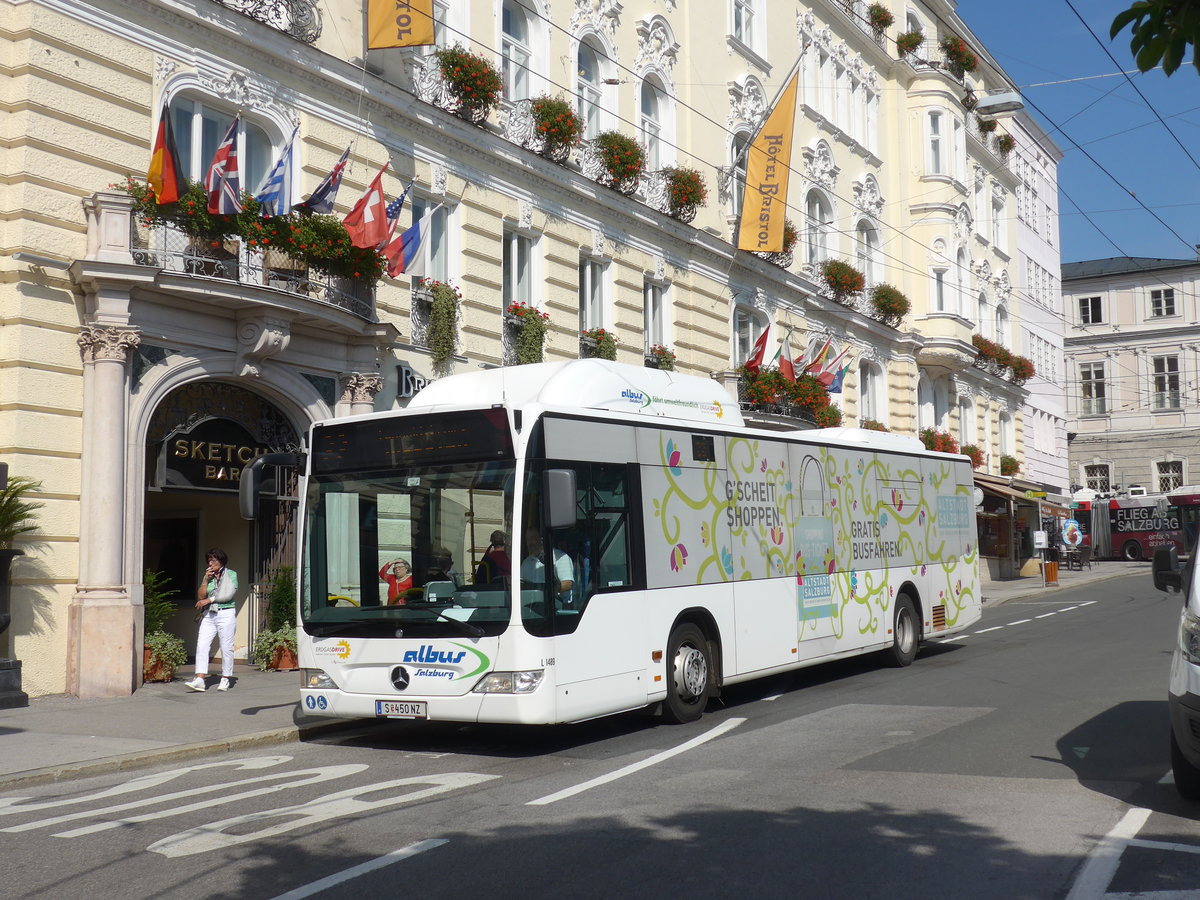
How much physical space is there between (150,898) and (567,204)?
18544mm

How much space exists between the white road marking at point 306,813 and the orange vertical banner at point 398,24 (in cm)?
1222

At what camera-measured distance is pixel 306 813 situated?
8047mm

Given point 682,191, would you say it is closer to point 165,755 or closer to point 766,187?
point 766,187

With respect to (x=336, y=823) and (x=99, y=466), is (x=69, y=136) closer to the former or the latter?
(x=99, y=466)

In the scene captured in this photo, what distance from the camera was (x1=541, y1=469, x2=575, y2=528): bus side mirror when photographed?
9992mm

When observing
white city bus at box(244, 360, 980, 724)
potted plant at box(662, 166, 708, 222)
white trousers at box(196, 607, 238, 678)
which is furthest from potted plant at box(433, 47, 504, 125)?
white trousers at box(196, 607, 238, 678)

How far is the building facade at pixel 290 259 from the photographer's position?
1444cm

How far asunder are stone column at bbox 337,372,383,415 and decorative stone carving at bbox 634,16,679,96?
35.9 feet

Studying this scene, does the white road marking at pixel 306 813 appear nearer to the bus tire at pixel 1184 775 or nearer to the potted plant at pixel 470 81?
the bus tire at pixel 1184 775

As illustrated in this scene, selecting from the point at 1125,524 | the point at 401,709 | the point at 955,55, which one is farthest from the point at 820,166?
the point at 1125,524

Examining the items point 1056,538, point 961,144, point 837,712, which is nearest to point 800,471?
point 837,712

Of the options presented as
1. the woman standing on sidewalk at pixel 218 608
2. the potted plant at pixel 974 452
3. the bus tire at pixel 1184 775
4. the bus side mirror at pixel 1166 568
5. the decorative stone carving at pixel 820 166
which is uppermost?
the decorative stone carving at pixel 820 166

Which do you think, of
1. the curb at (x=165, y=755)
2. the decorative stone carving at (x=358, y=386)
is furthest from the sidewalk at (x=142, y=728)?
the decorative stone carving at (x=358, y=386)

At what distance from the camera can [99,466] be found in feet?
48.1
